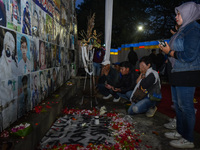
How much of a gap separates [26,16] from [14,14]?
496 millimetres

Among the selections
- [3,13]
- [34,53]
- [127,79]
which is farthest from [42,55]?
[127,79]

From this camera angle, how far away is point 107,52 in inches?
286

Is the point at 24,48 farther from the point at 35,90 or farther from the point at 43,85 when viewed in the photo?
the point at 43,85

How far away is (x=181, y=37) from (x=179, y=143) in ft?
5.80

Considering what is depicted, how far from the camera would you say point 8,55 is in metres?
2.71

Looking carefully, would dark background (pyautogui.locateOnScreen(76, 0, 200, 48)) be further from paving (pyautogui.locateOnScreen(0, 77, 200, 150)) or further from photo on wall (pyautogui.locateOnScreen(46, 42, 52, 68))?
paving (pyautogui.locateOnScreen(0, 77, 200, 150))

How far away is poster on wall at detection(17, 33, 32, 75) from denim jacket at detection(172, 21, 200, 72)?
270 cm

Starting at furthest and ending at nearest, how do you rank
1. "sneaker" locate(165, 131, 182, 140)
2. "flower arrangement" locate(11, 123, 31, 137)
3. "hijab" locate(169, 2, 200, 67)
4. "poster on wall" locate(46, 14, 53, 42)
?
1. "poster on wall" locate(46, 14, 53, 42)
2. "sneaker" locate(165, 131, 182, 140)
3. "hijab" locate(169, 2, 200, 67)
4. "flower arrangement" locate(11, 123, 31, 137)

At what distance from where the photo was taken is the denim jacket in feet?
8.13

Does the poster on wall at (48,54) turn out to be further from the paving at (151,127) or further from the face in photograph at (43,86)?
the paving at (151,127)

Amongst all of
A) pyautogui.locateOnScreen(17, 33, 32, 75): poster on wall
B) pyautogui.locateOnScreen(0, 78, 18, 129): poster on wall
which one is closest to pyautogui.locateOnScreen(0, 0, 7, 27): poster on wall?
pyautogui.locateOnScreen(17, 33, 32, 75): poster on wall

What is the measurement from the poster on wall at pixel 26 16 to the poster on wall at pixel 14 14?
0.16 m

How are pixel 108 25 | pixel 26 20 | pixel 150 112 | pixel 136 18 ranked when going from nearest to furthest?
pixel 26 20
pixel 150 112
pixel 108 25
pixel 136 18

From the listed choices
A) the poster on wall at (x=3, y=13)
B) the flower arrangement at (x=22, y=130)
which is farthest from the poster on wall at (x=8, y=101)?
the poster on wall at (x=3, y=13)
